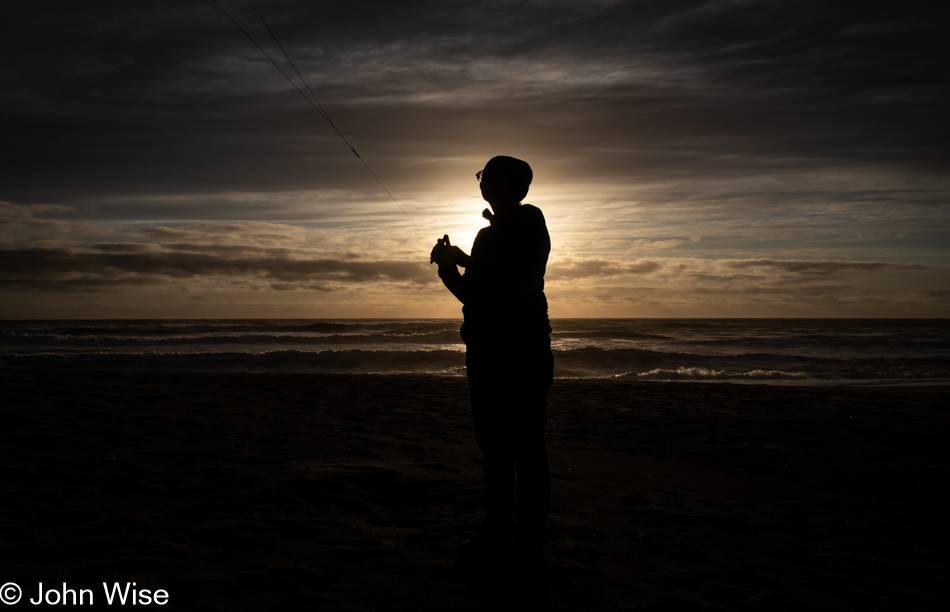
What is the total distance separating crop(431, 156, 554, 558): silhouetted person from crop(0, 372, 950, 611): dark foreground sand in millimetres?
272

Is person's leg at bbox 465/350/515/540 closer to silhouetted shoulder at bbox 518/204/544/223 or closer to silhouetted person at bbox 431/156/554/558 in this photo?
silhouetted person at bbox 431/156/554/558

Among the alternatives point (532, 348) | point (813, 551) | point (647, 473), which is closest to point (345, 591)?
point (532, 348)

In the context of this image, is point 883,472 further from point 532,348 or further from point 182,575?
point 182,575

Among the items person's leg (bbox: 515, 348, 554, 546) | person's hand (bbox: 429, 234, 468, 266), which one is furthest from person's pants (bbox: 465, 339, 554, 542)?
person's hand (bbox: 429, 234, 468, 266)

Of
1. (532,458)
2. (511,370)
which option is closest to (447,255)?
(511,370)

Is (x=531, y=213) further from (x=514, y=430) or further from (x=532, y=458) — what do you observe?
(x=532, y=458)

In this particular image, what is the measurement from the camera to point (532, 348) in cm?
233

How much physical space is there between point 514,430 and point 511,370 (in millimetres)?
238

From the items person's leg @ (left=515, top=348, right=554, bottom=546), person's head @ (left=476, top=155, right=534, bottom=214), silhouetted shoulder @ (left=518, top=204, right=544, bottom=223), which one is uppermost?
person's head @ (left=476, top=155, right=534, bottom=214)

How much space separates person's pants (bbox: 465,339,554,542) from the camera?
231 centimetres

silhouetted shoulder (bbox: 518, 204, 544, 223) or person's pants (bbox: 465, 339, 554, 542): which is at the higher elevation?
silhouetted shoulder (bbox: 518, 204, 544, 223)

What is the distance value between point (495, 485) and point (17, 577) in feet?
5.75

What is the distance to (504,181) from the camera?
246cm

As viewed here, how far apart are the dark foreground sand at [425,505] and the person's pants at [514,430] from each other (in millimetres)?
286
